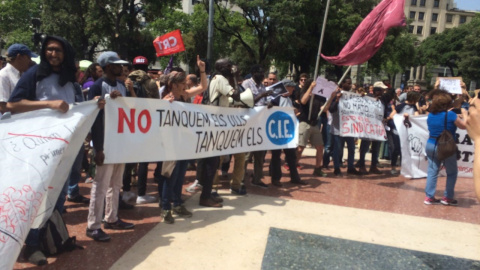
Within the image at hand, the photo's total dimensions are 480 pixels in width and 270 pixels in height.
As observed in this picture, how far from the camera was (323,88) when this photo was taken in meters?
6.96

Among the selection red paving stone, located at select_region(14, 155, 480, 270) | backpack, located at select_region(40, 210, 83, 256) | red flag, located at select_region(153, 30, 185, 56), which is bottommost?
red paving stone, located at select_region(14, 155, 480, 270)

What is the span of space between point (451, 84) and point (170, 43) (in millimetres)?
6526

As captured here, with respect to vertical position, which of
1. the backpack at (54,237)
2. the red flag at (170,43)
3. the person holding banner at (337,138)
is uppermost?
the red flag at (170,43)

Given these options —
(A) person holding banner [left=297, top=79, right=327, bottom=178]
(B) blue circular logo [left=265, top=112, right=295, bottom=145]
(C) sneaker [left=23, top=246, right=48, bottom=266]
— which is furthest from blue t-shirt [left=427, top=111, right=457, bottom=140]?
(C) sneaker [left=23, top=246, right=48, bottom=266]

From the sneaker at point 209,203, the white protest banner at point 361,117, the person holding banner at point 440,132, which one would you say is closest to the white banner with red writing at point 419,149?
the white protest banner at point 361,117

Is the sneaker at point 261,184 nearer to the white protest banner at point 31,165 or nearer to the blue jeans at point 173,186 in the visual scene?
the blue jeans at point 173,186

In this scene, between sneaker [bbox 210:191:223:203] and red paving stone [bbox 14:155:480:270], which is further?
sneaker [bbox 210:191:223:203]

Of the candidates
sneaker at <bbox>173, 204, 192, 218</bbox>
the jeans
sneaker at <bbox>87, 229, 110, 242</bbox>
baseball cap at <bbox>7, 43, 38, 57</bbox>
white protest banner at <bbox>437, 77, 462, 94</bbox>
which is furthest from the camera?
white protest banner at <bbox>437, 77, 462, 94</bbox>

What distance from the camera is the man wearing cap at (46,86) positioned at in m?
3.14

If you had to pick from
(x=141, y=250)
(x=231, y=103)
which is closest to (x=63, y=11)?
(x=231, y=103)

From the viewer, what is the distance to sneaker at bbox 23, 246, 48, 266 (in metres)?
3.18

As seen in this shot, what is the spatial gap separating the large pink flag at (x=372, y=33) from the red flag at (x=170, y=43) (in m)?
4.02

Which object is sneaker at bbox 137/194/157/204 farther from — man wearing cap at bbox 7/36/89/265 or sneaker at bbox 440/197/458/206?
sneaker at bbox 440/197/458/206

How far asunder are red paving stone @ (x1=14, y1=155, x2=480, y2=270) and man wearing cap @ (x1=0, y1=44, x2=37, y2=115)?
60.9 inches
